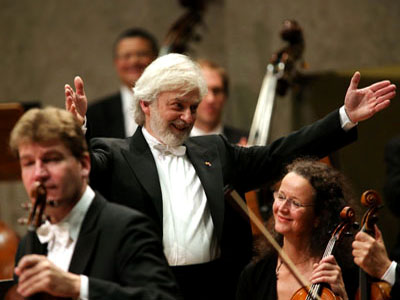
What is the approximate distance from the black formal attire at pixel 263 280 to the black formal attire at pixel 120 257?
34.1 inches

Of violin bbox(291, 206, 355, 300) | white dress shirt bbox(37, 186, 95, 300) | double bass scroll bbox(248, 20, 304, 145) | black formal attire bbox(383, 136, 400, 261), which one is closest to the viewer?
white dress shirt bbox(37, 186, 95, 300)

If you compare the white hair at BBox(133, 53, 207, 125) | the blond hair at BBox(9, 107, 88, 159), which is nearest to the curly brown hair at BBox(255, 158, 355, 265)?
the white hair at BBox(133, 53, 207, 125)

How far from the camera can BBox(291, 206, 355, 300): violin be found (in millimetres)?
2561

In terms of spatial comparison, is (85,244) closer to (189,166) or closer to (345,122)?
(189,166)

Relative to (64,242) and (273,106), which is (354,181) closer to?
(273,106)

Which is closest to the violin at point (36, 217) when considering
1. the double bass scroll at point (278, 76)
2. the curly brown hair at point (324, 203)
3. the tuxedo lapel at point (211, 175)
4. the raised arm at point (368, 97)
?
the tuxedo lapel at point (211, 175)

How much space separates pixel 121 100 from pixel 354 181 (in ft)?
4.63

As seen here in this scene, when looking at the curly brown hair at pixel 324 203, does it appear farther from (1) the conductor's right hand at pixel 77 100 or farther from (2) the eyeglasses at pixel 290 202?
(1) the conductor's right hand at pixel 77 100

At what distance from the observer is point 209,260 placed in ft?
8.98

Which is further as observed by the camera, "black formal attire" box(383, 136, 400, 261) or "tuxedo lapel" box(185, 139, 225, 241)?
"black formal attire" box(383, 136, 400, 261)

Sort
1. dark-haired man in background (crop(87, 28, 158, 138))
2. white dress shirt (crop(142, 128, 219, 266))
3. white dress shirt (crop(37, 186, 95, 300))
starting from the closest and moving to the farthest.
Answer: white dress shirt (crop(37, 186, 95, 300)) → white dress shirt (crop(142, 128, 219, 266)) → dark-haired man in background (crop(87, 28, 158, 138))

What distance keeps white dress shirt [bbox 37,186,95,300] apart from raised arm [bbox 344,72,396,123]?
1.12 meters

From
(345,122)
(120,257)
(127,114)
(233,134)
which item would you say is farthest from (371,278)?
(127,114)

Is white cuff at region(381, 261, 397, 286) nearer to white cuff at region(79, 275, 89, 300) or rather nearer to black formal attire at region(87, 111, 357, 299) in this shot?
black formal attire at region(87, 111, 357, 299)
